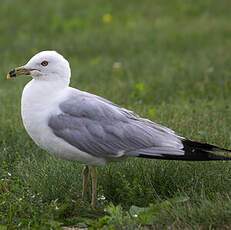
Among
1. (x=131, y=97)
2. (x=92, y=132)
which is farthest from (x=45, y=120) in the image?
(x=131, y=97)

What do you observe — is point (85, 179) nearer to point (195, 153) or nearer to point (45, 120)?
point (45, 120)

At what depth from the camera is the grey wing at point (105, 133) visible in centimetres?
511

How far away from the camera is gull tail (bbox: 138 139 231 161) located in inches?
196

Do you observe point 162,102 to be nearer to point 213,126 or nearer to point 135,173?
point 213,126

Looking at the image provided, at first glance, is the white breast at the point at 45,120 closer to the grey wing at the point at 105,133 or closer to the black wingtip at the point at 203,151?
the grey wing at the point at 105,133

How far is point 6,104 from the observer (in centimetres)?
802

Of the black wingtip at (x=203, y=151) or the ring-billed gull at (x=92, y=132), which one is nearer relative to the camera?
the black wingtip at (x=203, y=151)

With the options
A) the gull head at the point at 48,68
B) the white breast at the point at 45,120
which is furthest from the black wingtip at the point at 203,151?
the gull head at the point at 48,68

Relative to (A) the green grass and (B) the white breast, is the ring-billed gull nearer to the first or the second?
(B) the white breast

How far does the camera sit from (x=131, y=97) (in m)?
8.75

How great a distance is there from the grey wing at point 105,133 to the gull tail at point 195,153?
0.06ft

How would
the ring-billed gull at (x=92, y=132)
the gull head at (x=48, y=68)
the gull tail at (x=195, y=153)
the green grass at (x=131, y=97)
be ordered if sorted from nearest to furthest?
the green grass at (x=131, y=97), the gull tail at (x=195, y=153), the ring-billed gull at (x=92, y=132), the gull head at (x=48, y=68)

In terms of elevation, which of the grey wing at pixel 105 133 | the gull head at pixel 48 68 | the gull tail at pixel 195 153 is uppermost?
the gull head at pixel 48 68

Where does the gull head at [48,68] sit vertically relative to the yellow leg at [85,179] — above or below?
above
